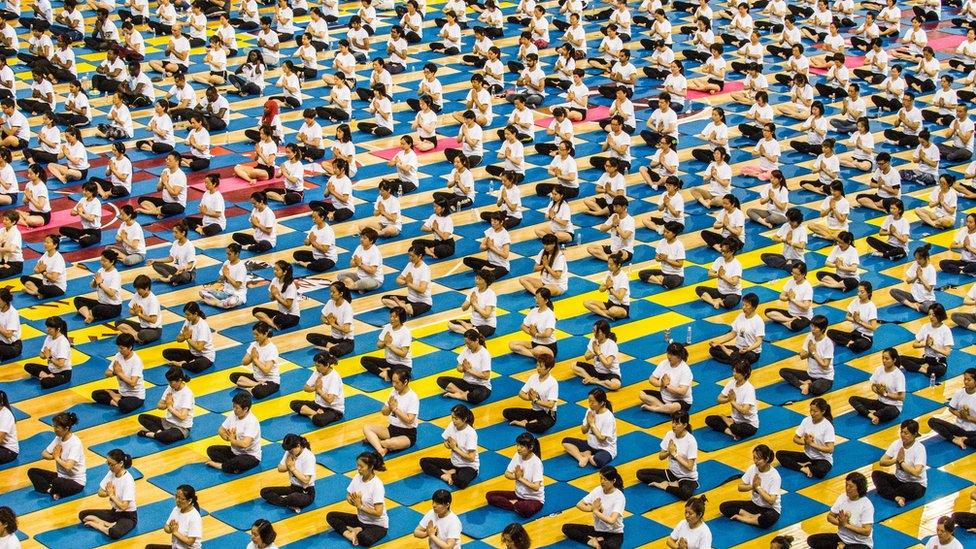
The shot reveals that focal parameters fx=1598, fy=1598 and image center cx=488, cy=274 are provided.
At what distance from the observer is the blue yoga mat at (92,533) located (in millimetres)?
20781

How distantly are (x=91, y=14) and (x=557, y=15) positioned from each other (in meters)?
12.7

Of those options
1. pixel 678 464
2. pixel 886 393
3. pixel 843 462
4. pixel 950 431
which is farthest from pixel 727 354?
pixel 678 464

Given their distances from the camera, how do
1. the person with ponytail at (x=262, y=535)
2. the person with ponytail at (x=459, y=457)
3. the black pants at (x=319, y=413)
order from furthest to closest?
A: the black pants at (x=319, y=413) < the person with ponytail at (x=459, y=457) < the person with ponytail at (x=262, y=535)

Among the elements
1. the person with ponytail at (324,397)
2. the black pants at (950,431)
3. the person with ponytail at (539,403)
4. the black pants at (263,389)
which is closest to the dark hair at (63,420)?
the black pants at (263,389)

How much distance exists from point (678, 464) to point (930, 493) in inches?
138

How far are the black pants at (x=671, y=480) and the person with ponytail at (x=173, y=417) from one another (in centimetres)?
653

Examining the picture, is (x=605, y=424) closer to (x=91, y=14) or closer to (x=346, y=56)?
(x=346, y=56)

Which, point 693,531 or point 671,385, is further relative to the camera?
point 671,385

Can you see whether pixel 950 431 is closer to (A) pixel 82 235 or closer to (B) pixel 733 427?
(B) pixel 733 427

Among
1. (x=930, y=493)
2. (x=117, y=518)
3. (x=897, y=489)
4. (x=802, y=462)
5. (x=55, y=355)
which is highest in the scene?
(x=55, y=355)

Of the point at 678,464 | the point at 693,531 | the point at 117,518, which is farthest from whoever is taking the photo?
the point at 678,464

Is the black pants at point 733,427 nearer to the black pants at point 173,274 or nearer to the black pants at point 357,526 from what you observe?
the black pants at point 357,526

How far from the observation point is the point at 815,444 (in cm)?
2217

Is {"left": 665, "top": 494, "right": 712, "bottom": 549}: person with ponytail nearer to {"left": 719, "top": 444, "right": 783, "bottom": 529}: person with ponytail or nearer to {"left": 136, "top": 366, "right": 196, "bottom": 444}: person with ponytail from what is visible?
{"left": 719, "top": 444, "right": 783, "bottom": 529}: person with ponytail
